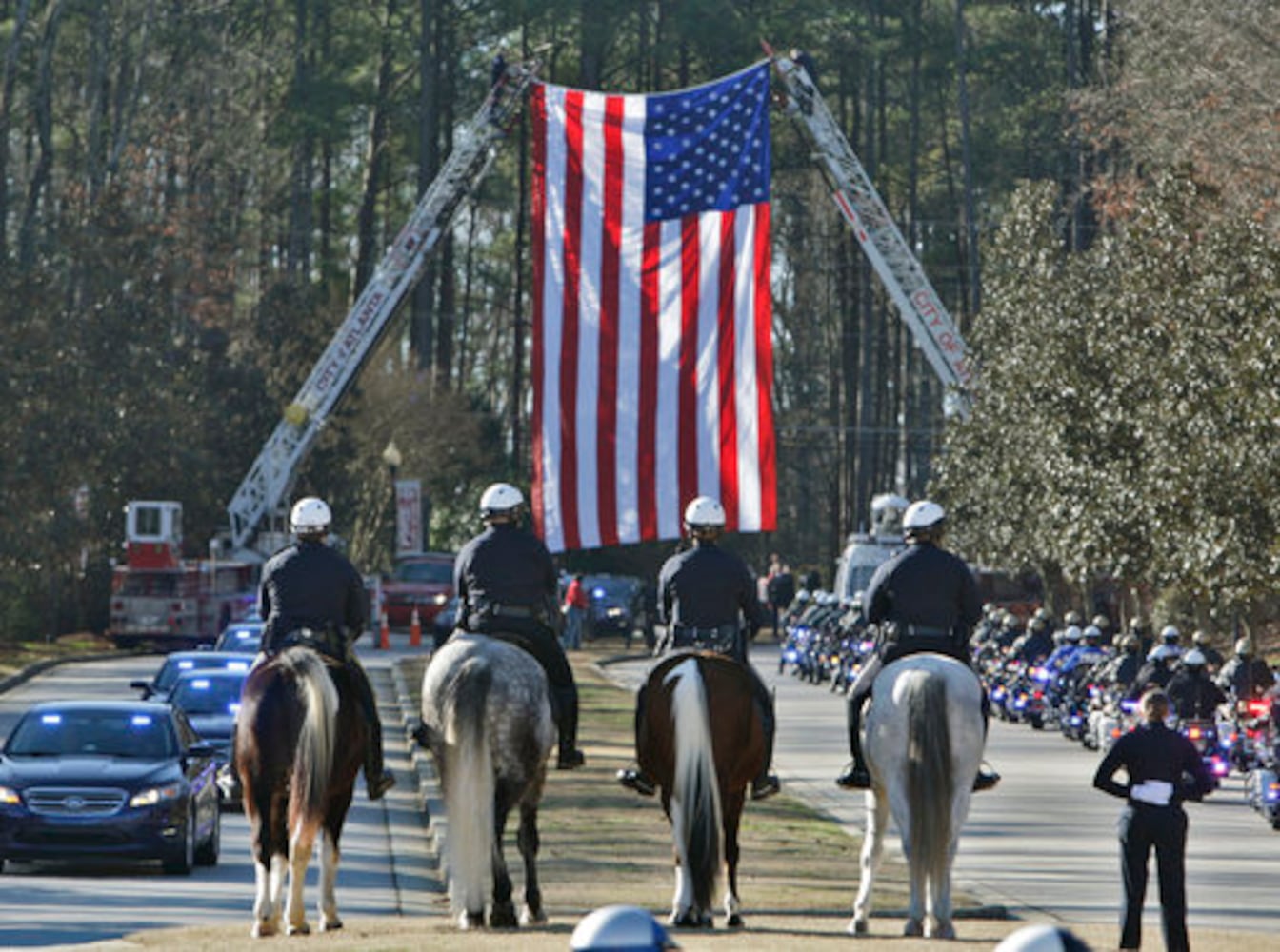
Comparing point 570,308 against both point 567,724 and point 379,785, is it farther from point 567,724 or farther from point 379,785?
point 379,785

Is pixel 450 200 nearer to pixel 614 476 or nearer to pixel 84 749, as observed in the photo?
pixel 614 476

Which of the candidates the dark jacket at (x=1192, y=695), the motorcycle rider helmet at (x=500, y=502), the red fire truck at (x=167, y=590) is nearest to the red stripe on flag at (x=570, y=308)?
the dark jacket at (x=1192, y=695)

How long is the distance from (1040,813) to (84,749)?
32.2 feet

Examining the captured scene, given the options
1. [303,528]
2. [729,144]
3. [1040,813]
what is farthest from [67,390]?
[303,528]

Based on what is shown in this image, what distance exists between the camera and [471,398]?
296 ft

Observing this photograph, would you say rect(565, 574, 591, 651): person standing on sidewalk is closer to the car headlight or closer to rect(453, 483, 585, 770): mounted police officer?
the car headlight

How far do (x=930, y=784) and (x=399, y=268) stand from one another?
123 ft

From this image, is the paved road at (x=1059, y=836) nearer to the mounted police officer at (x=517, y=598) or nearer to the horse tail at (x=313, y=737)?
the mounted police officer at (x=517, y=598)

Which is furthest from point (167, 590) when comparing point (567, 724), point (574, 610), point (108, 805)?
point (567, 724)

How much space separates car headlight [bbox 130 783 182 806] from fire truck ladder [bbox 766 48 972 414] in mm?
30442

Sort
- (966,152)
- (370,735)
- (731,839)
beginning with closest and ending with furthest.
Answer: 1. (731,839)
2. (370,735)
3. (966,152)

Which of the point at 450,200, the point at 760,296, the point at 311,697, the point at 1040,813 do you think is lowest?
the point at 1040,813

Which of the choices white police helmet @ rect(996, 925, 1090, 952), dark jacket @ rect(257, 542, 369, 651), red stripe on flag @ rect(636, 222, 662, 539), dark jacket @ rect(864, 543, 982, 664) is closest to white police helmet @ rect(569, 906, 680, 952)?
white police helmet @ rect(996, 925, 1090, 952)

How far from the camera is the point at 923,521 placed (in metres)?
16.7
